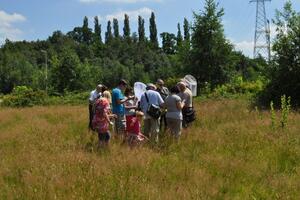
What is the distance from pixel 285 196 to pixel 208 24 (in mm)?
27296

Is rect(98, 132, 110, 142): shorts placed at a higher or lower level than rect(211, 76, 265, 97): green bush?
lower

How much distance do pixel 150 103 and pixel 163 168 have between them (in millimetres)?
3152

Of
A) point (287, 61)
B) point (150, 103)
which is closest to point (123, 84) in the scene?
point (150, 103)

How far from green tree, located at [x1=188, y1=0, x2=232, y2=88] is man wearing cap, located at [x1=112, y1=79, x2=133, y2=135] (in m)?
21.6

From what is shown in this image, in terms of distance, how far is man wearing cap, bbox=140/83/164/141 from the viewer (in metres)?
11.3

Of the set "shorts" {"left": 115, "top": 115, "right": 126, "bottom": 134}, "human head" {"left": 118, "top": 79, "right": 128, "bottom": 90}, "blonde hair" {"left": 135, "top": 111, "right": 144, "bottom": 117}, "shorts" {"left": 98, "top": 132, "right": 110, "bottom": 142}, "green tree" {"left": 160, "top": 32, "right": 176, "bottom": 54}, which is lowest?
"shorts" {"left": 98, "top": 132, "right": 110, "bottom": 142}

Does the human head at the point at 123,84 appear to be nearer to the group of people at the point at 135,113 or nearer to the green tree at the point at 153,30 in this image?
the group of people at the point at 135,113

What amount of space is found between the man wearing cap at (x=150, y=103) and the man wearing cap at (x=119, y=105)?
1.57ft

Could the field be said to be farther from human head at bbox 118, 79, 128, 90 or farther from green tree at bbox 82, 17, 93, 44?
green tree at bbox 82, 17, 93, 44

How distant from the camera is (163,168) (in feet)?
27.2

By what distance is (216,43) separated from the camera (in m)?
32.8

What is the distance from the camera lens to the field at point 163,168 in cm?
691

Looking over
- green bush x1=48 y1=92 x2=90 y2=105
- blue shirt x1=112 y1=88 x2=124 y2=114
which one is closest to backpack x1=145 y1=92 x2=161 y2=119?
blue shirt x1=112 y1=88 x2=124 y2=114

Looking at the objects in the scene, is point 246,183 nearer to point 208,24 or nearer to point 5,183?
point 5,183
